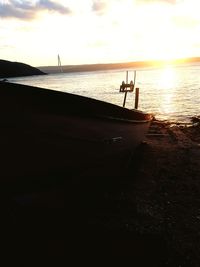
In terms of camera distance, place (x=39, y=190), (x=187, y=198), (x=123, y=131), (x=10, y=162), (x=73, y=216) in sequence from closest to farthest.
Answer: (x=10, y=162), (x=39, y=190), (x=73, y=216), (x=187, y=198), (x=123, y=131)

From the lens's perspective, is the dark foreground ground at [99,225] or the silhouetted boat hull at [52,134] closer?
the silhouetted boat hull at [52,134]

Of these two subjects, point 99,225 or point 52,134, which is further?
point 99,225

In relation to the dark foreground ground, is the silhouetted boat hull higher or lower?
higher

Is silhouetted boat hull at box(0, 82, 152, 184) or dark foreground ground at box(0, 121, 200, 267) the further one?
dark foreground ground at box(0, 121, 200, 267)

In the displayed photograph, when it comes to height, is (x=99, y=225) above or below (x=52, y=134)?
below

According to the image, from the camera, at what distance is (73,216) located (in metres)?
6.92

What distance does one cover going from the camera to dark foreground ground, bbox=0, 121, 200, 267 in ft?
18.7

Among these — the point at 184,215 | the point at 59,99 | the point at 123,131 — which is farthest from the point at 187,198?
the point at 59,99

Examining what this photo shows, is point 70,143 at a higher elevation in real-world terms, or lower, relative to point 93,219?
higher

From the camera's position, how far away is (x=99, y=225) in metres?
6.73

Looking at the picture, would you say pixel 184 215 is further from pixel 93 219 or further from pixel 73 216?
pixel 73 216

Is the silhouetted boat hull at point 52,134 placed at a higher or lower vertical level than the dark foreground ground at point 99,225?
higher

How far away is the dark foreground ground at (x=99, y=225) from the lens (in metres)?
5.70

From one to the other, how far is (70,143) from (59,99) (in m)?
0.94
